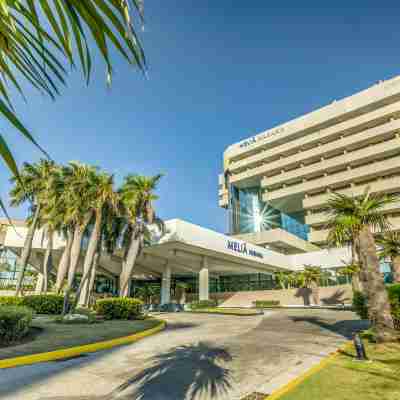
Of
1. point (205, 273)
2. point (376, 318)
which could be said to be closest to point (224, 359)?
point (376, 318)

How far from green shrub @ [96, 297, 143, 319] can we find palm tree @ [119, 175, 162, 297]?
13.0 ft

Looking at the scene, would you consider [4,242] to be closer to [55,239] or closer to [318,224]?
[55,239]

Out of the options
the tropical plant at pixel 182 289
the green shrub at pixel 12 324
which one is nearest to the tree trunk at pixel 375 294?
the green shrub at pixel 12 324

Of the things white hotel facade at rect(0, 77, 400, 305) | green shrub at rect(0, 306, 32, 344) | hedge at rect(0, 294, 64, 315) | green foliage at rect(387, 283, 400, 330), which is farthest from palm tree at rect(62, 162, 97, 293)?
green foliage at rect(387, 283, 400, 330)

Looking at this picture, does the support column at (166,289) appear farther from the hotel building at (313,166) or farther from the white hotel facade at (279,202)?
the hotel building at (313,166)

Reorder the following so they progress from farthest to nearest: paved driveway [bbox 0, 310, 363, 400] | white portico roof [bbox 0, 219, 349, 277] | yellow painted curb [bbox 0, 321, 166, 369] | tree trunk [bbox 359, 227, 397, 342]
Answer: white portico roof [bbox 0, 219, 349, 277] → tree trunk [bbox 359, 227, 397, 342] → yellow painted curb [bbox 0, 321, 166, 369] → paved driveway [bbox 0, 310, 363, 400]

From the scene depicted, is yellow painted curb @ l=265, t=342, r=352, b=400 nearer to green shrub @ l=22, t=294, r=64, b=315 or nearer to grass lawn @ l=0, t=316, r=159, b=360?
grass lawn @ l=0, t=316, r=159, b=360

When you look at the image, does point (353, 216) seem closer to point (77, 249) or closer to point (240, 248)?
point (77, 249)

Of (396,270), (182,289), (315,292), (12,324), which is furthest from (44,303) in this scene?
(315,292)

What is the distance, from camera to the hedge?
22484 mm

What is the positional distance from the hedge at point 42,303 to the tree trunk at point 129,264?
16.5 feet

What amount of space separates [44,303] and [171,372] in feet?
62.7

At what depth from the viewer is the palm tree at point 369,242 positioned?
35.4 feet

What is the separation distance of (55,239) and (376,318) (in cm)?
3523
